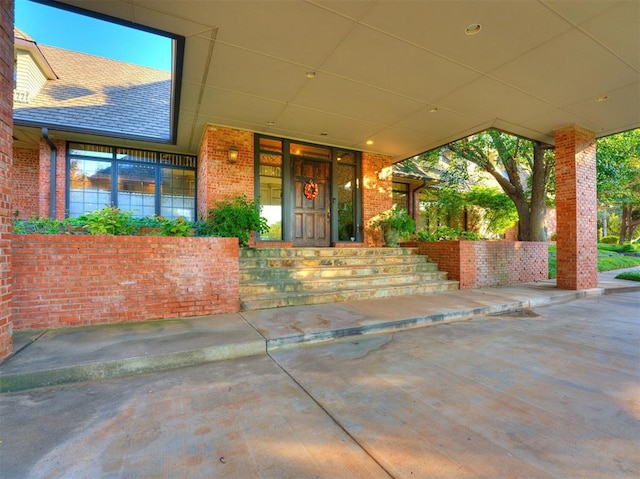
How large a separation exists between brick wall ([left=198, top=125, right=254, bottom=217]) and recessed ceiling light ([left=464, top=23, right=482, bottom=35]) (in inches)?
194

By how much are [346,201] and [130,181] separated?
5868mm

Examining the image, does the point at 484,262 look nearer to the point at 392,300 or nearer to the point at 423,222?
the point at 392,300

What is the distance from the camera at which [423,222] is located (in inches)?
521

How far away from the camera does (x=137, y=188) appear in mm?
8102

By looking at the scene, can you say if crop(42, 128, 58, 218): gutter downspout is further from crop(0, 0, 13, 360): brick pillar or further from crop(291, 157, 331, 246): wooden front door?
crop(291, 157, 331, 246): wooden front door

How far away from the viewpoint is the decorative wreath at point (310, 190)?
7.99 meters

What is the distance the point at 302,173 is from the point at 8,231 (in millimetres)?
5991

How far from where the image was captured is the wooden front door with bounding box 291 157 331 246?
25.9 ft

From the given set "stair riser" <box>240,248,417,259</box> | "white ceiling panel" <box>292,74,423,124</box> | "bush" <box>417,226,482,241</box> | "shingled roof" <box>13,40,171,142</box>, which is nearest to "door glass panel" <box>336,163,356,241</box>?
"stair riser" <box>240,248,417,259</box>

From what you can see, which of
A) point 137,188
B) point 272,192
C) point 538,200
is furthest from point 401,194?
point 137,188

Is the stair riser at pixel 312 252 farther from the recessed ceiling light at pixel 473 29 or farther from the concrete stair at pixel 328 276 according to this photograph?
the recessed ceiling light at pixel 473 29

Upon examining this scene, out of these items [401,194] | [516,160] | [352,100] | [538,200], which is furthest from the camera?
[401,194]

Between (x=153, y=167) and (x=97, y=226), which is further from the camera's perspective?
(x=153, y=167)

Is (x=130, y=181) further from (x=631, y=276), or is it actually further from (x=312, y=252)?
(x=631, y=276)
